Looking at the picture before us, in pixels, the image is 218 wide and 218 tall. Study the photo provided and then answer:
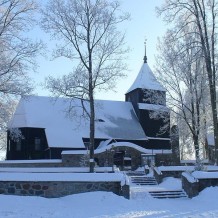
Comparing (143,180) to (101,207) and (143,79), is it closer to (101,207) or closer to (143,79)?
(101,207)

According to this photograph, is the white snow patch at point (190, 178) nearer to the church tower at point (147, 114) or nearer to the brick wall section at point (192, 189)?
the brick wall section at point (192, 189)

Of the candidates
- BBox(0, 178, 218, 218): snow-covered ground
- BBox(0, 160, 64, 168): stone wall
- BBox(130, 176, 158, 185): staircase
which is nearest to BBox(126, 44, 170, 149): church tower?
BBox(130, 176, 158, 185): staircase

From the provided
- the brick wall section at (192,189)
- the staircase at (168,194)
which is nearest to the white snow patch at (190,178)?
the brick wall section at (192,189)

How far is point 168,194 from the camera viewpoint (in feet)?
56.1

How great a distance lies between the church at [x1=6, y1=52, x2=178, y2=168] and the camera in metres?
34.2

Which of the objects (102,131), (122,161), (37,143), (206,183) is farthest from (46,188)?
(102,131)

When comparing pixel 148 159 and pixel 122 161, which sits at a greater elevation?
pixel 148 159

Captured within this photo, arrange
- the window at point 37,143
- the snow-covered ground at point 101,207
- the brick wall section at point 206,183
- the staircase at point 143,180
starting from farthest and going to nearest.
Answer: the window at point 37,143, the staircase at point 143,180, the brick wall section at point 206,183, the snow-covered ground at point 101,207

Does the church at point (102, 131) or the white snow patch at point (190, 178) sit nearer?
the white snow patch at point (190, 178)

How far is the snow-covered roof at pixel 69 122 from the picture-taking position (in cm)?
3524

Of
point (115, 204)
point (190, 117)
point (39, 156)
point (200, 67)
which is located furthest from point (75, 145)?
point (115, 204)

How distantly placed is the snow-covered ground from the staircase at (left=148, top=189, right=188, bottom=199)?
6.12 ft

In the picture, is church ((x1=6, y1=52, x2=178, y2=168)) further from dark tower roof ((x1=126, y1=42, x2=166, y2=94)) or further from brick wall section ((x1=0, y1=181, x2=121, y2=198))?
brick wall section ((x1=0, y1=181, x2=121, y2=198))

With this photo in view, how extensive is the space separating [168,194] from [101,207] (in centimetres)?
535
